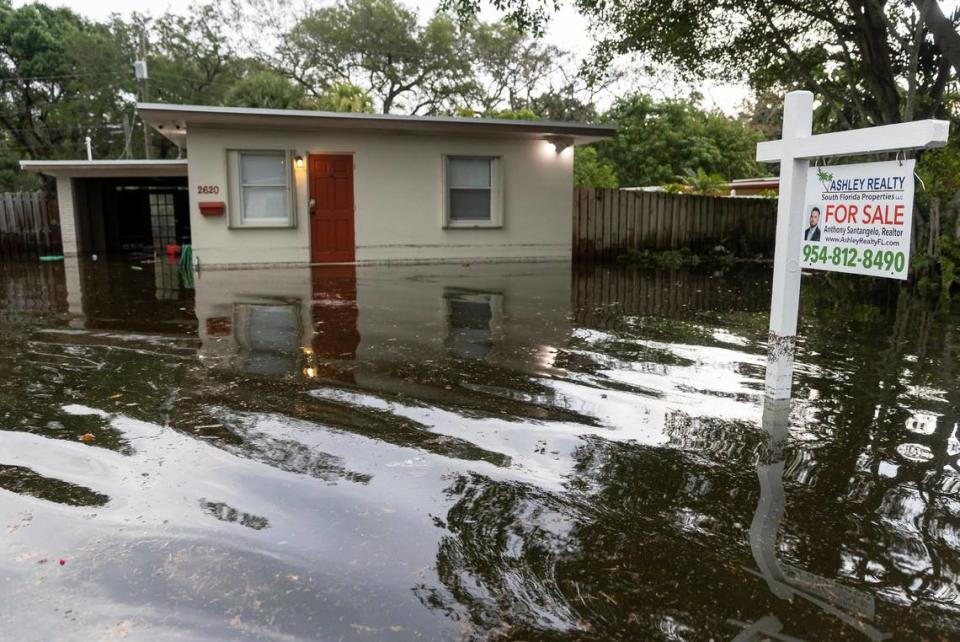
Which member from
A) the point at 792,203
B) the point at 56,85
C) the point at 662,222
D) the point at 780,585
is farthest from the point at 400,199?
the point at 56,85

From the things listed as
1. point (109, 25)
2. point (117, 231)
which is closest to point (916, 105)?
point (117, 231)

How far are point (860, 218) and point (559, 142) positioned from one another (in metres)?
11.4

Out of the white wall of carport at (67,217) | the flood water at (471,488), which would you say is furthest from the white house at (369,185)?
the flood water at (471,488)

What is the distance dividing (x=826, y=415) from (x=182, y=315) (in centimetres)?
653

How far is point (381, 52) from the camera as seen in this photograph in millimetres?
32469

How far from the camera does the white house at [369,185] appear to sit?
1267cm

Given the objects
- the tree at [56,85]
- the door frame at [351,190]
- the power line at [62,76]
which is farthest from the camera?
the power line at [62,76]

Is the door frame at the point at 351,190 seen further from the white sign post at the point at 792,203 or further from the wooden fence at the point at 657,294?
the white sign post at the point at 792,203

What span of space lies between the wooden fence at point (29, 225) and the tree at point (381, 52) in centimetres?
1669

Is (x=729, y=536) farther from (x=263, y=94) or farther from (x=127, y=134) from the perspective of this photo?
(x=127, y=134)

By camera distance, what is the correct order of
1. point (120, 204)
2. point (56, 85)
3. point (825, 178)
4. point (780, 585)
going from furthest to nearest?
point (56, 85), point (120, 204), point (825, 178), point (780, 585)

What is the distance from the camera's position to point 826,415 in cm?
443

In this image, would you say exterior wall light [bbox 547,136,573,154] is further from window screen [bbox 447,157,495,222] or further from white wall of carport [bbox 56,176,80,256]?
white wall of carport [bbox 56,176,80,256]

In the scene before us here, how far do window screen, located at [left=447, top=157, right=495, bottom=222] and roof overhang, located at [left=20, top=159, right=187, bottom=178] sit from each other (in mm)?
6147
